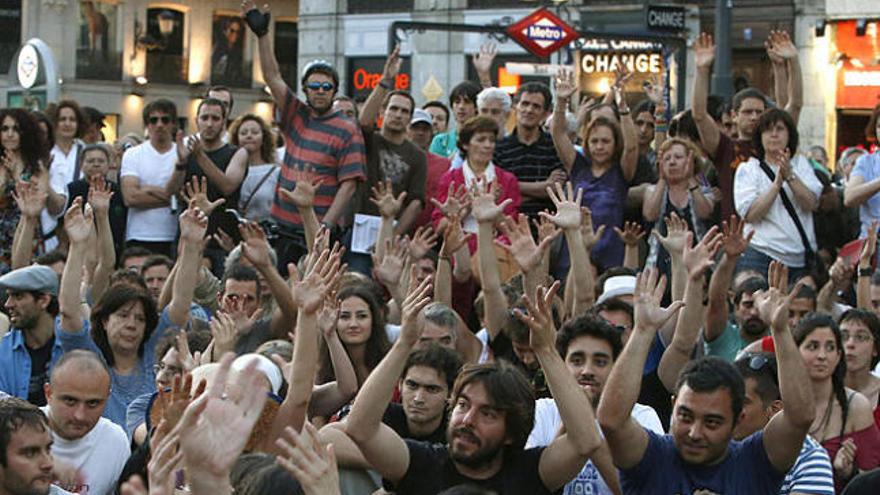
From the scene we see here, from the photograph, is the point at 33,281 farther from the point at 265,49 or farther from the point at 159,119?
the point at 159,119

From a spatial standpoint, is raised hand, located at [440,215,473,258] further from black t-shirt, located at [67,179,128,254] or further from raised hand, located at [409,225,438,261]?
black t-shirt, located at [67,179,128,254]

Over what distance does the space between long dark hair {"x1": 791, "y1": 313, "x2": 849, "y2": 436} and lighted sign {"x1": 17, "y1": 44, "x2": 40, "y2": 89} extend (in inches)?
396

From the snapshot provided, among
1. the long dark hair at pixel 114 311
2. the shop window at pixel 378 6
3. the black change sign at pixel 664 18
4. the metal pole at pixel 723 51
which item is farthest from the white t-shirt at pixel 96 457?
the shop window at pixel 378 6

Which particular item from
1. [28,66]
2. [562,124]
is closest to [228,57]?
[28,66]

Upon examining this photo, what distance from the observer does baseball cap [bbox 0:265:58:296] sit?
328 inches

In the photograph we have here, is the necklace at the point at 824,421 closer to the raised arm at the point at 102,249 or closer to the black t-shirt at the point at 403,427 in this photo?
the black t-shirt at the point at 403,427

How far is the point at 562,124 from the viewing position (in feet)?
34.9

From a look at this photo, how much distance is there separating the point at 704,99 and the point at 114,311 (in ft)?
13.6

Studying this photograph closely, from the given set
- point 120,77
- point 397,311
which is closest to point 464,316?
point 397,311

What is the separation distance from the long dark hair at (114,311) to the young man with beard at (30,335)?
0.22 m

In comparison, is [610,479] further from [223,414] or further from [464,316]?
[464,316]

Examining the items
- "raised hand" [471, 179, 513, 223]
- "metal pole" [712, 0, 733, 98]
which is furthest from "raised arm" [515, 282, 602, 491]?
"metal pole" [712, 0, 733, 98]

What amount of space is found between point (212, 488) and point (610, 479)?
7.13 ft

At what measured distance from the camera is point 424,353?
640 centimetres
